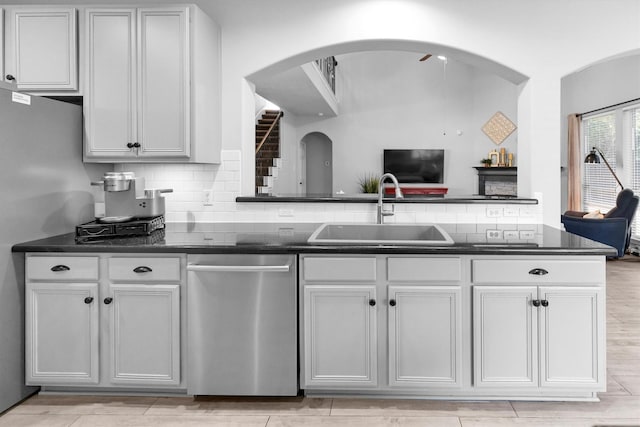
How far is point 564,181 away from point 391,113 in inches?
163

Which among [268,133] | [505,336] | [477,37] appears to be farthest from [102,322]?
[268,133]

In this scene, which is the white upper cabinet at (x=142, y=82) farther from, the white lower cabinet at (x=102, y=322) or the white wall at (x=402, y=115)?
the white wall at (x=402, y=115)

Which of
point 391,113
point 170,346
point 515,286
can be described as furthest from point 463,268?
Result: point 391,113

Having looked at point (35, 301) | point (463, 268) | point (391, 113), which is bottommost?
point (35, 301)

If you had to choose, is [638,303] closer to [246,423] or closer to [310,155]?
[246,423]

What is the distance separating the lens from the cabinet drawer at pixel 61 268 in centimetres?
281

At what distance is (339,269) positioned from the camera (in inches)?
109

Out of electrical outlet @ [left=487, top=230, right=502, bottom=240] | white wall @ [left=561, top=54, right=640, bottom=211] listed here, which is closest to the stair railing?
white wall @ [left=561, top=54, right=640, bottom=211]

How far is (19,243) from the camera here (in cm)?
283

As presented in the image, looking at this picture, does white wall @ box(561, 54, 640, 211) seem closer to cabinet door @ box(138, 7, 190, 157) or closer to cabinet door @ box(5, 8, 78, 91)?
cabinet door @ box(138, 7, 190, 157)

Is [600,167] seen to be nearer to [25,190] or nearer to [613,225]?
[613,225]

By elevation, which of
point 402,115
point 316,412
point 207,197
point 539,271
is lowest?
point 316,412

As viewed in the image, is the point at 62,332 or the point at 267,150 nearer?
the point at 62,332

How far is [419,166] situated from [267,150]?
164 inches
